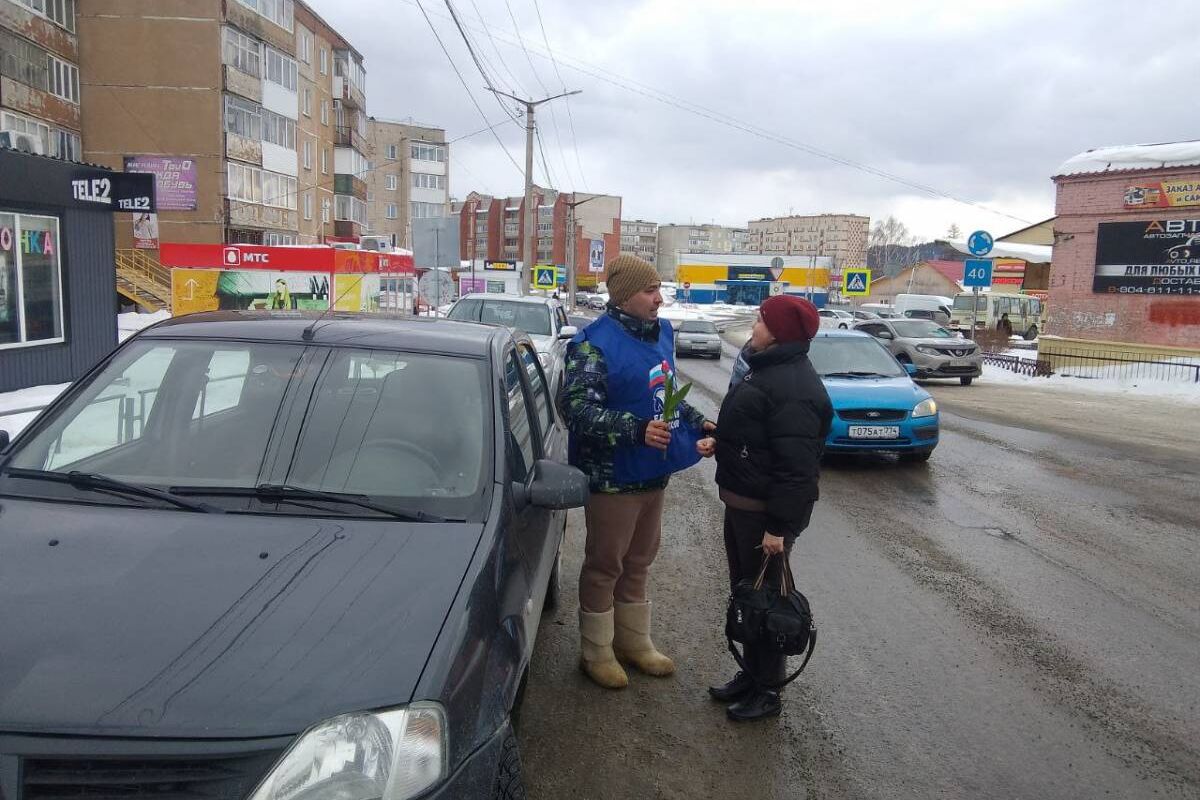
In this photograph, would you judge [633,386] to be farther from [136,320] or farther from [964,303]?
[964,303]

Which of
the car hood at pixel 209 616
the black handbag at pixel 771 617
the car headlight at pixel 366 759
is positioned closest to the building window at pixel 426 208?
the black handbag at pixel 771 617

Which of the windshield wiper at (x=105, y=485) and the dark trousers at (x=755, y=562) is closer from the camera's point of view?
the windshield wiper at (x=105, y=485)

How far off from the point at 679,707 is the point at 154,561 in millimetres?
2409

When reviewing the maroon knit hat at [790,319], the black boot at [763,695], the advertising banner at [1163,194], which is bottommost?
the black boot at [763,695]

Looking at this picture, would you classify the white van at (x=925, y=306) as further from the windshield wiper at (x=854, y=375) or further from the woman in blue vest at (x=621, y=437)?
the woman in blue vest at (x=621, y=437)

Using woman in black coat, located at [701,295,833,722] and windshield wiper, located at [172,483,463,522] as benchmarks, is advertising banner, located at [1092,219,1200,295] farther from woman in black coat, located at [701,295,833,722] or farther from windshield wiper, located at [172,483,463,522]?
windshield wiper, located at [172,483,463,522]

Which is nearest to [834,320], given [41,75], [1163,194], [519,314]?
[1163,194]

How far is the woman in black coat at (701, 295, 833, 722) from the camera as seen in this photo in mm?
3498

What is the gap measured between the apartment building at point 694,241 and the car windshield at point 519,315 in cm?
13258

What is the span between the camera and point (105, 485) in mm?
2744

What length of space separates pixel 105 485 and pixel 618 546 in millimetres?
2094

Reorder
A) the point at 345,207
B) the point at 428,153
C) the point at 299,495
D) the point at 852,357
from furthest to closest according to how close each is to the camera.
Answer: the point at 428,153
the point at 345,207
the point at 852,357
the point at 299,495

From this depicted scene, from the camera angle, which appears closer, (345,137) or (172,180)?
(172,180)

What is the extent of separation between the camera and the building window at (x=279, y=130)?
38781 millimetres
